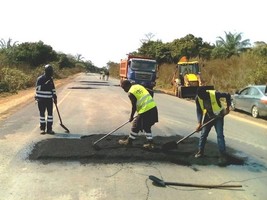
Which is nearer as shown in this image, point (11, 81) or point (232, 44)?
point (11, 81)

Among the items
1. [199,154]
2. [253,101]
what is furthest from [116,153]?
[253,101]

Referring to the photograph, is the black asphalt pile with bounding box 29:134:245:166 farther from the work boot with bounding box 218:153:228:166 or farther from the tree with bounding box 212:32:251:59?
the tree with bounding box 212:32:251:59

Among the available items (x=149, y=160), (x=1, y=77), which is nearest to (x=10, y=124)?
(x=149, y=160)

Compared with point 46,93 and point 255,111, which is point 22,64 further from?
point 46,93

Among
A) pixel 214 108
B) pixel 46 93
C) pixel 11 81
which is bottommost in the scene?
pixel 11 81

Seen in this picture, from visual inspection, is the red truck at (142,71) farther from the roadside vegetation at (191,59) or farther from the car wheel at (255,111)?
the car wheel at (255,111)

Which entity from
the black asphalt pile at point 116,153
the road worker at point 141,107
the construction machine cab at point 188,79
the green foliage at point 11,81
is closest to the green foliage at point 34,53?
the green foliage at point 11,81

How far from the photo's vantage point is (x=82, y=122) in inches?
512

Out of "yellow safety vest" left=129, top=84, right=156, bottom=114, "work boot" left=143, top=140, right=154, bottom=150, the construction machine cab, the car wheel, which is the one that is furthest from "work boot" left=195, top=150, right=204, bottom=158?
the construction machine cab

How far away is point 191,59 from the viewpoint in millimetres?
40406

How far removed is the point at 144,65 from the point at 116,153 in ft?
75.9

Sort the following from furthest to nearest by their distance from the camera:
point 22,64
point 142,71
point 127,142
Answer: point 22,64, point 142,71, point 127,142

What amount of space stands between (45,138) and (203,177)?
4.62 meters

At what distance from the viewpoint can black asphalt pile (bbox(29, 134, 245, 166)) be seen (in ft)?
25.8
